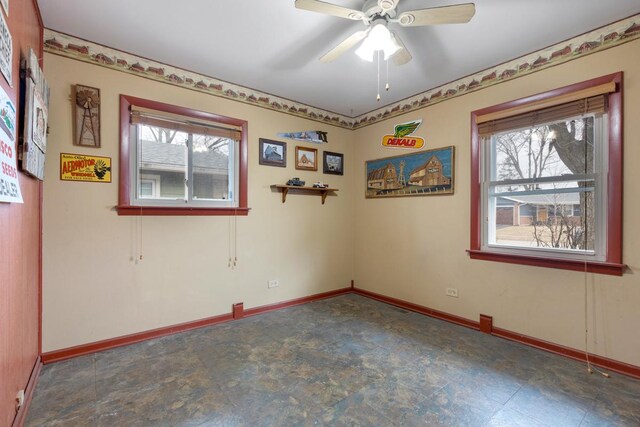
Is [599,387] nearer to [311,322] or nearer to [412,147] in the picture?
[311,322]

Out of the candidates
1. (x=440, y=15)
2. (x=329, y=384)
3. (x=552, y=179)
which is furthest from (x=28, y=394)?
(x=552, y=179)

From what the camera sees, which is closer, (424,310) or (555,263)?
(555,263)

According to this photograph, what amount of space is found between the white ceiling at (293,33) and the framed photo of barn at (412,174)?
88 cm

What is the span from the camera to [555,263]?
246 cm

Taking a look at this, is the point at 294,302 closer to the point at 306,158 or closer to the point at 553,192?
the point at 306,158

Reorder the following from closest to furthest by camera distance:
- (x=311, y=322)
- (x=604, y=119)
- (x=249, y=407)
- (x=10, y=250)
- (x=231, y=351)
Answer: (x=10, y=250) < (x=249, y=407) < (x=604, y=119) < (x=231, y=351) < (x=311, y=322)

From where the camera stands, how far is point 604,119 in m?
2.27

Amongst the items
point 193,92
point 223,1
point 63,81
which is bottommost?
point 63,81

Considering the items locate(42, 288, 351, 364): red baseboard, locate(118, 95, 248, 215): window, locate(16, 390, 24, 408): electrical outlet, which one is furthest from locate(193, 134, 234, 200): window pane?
locate(16, 390, 24, 408): electrical outlet

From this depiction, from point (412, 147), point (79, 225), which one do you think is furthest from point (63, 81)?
point (412, 147)

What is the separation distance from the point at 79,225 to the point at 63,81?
1.24 metres

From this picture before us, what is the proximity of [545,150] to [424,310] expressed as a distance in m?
2.14

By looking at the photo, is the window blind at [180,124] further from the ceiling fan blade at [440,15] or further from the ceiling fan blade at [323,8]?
the ceiling fan blade at [440,15]

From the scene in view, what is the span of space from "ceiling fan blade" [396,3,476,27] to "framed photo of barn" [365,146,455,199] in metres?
1.67
